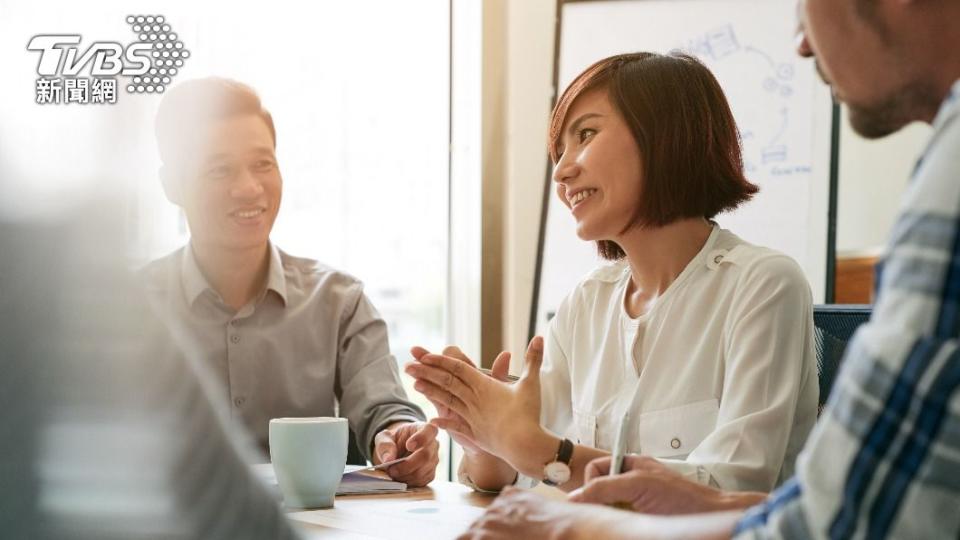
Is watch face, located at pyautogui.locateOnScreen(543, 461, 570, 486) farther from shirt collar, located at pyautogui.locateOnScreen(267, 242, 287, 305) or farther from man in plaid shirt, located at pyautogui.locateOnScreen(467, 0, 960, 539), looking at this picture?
shirt collar, located at pyautogui.locateOnScreen(267, 242, 287, 305)

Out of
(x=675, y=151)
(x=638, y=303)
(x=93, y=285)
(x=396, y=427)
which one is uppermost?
(x=675, y=151)

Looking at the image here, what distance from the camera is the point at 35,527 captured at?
16.3 inches

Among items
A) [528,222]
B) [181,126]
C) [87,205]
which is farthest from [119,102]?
[528,222]

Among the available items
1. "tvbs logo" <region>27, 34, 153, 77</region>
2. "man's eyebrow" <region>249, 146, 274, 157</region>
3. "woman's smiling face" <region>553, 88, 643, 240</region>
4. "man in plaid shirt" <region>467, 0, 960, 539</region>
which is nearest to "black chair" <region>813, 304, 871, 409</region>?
"woman's smiling face" <region>553, 88, 643, 240</region>

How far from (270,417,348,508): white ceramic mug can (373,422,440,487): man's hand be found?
0.21m

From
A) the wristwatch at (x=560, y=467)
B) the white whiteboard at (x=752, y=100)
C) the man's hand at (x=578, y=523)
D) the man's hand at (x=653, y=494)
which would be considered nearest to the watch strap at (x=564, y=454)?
the wristwatch at (x=560, y=467)

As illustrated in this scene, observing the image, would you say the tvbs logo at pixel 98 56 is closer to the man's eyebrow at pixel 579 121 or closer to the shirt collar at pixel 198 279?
the shirt collar at pixel 198 279

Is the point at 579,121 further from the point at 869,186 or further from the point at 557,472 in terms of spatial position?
the point at 869,186

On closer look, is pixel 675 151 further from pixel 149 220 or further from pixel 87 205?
pixel 87 205

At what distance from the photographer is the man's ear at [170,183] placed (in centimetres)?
227

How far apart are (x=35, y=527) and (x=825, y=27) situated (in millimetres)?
708

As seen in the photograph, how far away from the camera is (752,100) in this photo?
2.91m

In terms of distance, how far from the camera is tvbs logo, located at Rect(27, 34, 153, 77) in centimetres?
299

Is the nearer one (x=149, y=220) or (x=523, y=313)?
(x=149, y=220)
